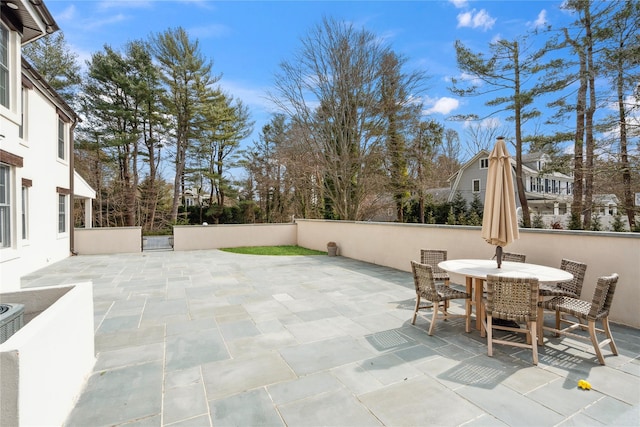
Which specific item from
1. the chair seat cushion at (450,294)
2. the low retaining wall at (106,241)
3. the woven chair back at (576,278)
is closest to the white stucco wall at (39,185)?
the low retaining wall at (106,241)

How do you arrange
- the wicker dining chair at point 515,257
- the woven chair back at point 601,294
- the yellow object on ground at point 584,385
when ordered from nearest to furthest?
1. the yellow object on ground at point 584,385
2. the woven chair back at point 601,294
3. the wicker dining chair at point 515,257

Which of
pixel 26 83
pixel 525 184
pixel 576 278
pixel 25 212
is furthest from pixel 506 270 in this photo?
pixel 525 184

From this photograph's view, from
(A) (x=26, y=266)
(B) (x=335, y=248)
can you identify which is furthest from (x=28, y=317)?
(B) (x=335, y=248)

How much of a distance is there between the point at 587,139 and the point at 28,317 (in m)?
14.8

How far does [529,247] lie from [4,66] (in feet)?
27.9

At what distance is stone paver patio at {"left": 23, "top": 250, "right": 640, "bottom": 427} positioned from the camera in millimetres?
2268

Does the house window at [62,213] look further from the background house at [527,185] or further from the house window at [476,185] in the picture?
the house window at [476,185]

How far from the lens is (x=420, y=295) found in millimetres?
4016

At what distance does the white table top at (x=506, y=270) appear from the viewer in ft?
11.6

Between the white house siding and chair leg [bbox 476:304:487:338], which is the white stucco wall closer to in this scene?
the white house siding

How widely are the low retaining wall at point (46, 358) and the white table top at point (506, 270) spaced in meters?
3.91

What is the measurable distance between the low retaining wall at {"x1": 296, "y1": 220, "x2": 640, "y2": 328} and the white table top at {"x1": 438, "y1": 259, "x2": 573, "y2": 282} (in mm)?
1001

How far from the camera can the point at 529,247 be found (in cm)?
524

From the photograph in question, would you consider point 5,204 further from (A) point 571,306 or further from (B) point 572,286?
(B) point 572,286
